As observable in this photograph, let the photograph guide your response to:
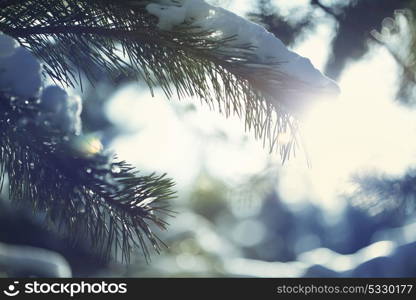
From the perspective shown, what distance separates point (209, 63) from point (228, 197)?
159 inches

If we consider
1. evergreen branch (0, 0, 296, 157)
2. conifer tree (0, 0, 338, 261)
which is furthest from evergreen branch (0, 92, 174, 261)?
evergreen branch (0, 0, 296, 157)

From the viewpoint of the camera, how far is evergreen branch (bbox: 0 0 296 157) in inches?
45.1

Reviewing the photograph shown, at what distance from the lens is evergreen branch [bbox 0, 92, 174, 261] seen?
1.04 m

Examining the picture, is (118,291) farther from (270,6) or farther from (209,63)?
(270,6)

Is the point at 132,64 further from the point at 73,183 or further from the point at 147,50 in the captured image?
the point at 73,183

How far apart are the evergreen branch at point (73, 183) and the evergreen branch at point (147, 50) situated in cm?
27

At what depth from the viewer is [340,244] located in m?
10.6

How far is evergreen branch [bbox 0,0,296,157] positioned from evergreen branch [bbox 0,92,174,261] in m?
0.27

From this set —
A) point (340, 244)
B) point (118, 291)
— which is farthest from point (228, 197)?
point (340, 244)

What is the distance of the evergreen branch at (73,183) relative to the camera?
1.04m

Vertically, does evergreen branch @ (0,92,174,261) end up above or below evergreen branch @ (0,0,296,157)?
below

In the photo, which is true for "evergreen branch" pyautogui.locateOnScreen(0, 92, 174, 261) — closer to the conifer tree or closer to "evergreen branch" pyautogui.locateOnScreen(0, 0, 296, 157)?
the conifer tree

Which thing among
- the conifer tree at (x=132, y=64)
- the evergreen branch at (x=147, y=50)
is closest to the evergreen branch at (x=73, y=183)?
the conifer tree at (x=132, y=64)

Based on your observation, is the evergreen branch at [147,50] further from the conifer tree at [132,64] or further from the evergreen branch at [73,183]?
the evergreen branch at [73,183]
